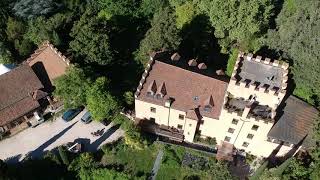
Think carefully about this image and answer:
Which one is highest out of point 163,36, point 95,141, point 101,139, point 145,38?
point 163,36

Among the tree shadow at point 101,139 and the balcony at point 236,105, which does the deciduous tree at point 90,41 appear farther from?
the balcony at point 236,105

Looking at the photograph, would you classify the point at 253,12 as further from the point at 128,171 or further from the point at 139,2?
the point at 128,171

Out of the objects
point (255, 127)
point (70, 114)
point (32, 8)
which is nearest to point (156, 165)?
point (255, 127)

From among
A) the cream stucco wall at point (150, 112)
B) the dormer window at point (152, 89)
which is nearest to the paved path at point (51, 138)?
the cream stucco wall at point (150, 112)

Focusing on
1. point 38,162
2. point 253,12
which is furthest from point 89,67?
point 253,12

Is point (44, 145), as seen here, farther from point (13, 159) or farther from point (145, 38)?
point (145, 38)

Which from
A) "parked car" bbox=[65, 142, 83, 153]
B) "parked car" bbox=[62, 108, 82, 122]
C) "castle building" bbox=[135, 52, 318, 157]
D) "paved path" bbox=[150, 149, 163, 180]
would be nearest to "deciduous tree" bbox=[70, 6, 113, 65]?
"parked car" bbox=[62, 108, 82, 122]

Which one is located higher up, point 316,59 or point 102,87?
point 316,59
